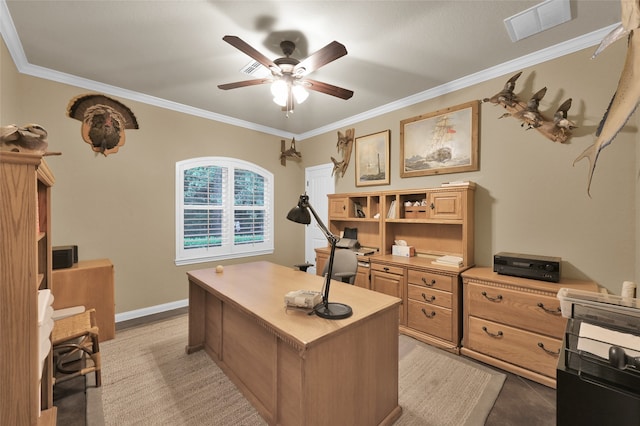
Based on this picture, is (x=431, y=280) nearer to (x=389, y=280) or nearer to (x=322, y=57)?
(x=389, y=280)

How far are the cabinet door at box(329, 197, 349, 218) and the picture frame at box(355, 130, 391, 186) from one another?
0.38 metres

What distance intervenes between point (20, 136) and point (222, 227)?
330cm

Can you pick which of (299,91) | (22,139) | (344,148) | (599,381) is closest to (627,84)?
(599,381)

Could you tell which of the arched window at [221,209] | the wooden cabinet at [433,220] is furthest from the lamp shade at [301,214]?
the arched window at [221,209]

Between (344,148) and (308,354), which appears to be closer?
(308,354)

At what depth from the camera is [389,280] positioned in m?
3.11

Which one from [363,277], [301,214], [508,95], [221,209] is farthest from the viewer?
[221,209]

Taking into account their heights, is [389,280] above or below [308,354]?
below

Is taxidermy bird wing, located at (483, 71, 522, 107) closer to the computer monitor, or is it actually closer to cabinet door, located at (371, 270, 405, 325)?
cabinet door, located at (371, 270, 405, 325)

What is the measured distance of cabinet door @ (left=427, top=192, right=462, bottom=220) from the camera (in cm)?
282

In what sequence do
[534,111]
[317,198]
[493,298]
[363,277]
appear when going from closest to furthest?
[493,298], [534,111], [363,277], [317,198]

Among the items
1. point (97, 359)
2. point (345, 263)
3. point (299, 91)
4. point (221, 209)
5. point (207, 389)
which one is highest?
point (299, 91)

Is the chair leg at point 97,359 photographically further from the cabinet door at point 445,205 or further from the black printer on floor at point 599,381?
the cabinet door at point 445,205

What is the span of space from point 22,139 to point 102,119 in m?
2.75
